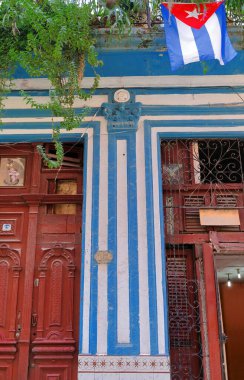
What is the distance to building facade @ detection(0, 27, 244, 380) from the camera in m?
5.19

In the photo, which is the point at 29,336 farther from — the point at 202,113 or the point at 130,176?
the point at 202,113

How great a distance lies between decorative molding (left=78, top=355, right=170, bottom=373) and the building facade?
1 cm

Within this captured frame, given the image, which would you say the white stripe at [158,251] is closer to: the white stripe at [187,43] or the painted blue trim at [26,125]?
the painted blue trim at [26,125]

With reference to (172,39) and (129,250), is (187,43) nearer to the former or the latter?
(172,39)

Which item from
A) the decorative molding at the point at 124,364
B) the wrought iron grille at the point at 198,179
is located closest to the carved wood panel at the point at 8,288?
the decorative molding at the point at 124,364

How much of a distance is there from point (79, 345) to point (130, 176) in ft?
6.76

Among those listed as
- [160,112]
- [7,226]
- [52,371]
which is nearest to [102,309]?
[52,371]

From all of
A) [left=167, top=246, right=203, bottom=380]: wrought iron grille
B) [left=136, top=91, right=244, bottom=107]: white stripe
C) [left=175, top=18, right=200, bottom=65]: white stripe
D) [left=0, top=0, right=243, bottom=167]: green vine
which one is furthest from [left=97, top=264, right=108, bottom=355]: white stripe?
[left=175, top=18, right=200, bottom=65]: white stripe

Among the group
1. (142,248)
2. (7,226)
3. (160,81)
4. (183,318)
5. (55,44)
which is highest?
(160,81)

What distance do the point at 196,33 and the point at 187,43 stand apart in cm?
16

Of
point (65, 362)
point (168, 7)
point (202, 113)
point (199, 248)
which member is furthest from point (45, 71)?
point (65, 362)

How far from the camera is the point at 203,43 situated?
5.22m

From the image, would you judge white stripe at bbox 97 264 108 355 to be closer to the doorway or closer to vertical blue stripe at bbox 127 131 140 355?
vertical blue stripe at bbox 127 131 140 355

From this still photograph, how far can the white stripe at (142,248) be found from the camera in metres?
5.10
